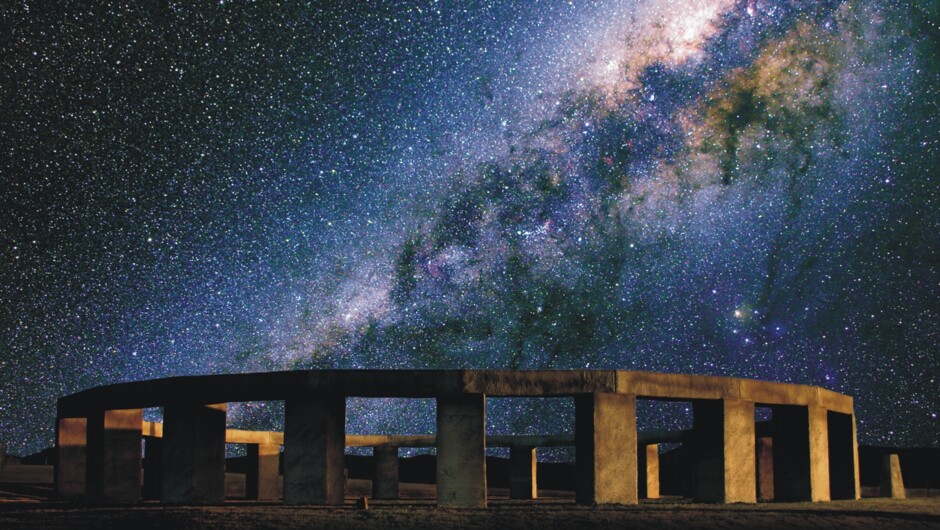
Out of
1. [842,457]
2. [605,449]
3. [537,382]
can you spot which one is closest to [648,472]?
[842,457]

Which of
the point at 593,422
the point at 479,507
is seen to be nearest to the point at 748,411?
the point at 593,422

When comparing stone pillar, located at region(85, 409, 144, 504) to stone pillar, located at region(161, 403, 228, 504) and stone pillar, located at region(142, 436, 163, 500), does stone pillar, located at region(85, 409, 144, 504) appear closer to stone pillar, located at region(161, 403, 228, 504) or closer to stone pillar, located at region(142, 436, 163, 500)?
stone pillar, located at region(161, 403, 228, 504)

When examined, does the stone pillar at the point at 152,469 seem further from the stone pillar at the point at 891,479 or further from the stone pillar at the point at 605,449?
the stone pillar at the point at 891,479

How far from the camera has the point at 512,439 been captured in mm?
33031

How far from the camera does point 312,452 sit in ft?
59.8

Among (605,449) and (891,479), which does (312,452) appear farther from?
(891,479)

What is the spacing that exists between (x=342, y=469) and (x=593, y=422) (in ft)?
16.0

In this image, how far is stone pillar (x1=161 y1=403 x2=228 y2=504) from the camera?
20.2 meters

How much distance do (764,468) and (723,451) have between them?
1052 centimetres

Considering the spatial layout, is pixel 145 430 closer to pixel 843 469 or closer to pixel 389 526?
pixel 389 526

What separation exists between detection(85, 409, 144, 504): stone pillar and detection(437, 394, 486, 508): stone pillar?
29.2ft

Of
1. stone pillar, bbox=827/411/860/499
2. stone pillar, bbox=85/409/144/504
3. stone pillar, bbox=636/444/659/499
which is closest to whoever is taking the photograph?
stone pillar, bbox=85/409/144/504

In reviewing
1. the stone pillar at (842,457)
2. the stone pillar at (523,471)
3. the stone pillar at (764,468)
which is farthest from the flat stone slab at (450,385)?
the stone pillar at (523,471)

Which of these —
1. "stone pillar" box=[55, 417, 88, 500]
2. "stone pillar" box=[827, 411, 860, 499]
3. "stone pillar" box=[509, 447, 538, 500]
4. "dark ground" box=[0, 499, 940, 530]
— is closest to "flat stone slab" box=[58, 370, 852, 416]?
"dark ground" box=[0, 499, 940, 530]
